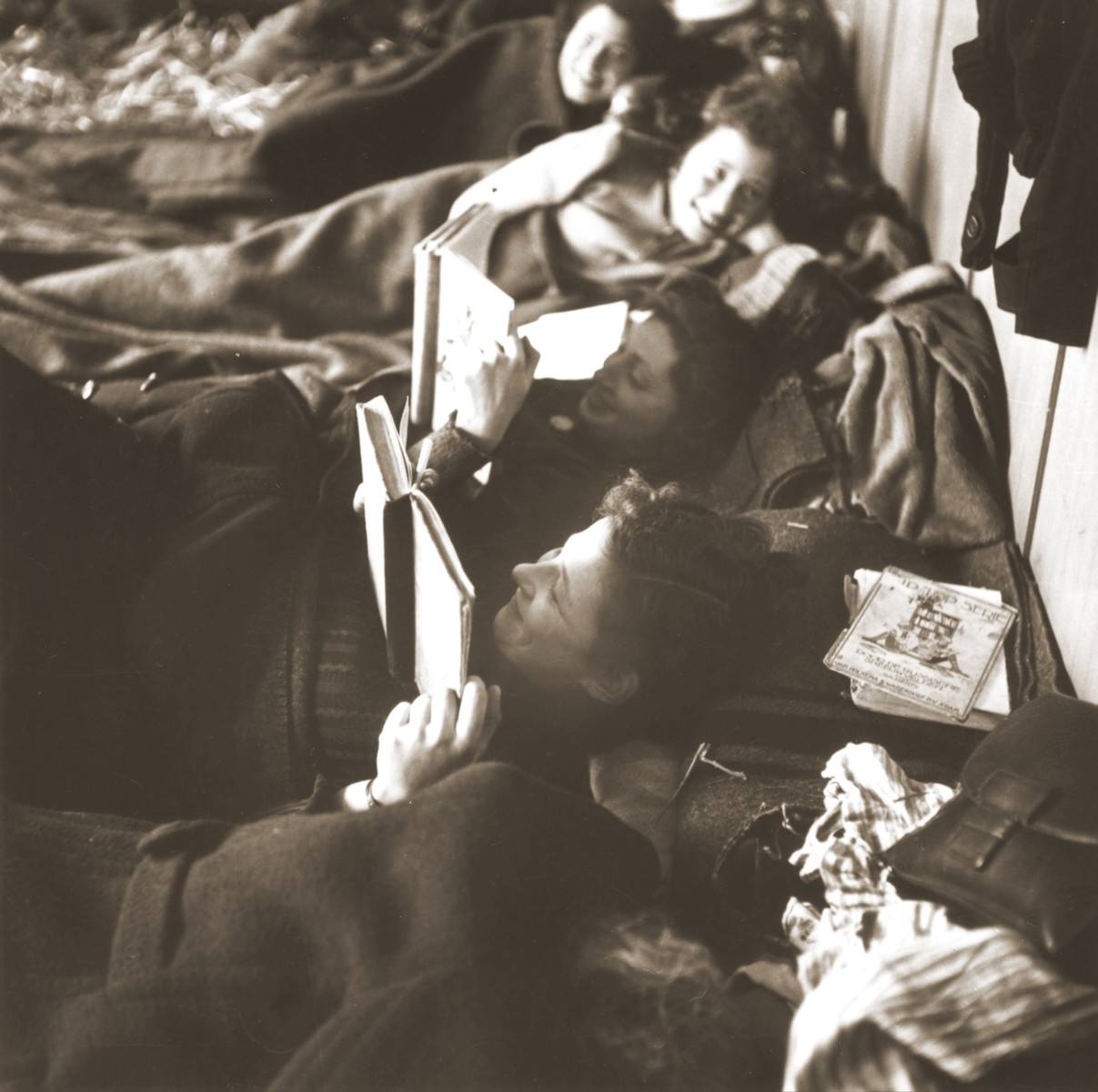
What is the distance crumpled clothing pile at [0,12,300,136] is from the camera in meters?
1.60

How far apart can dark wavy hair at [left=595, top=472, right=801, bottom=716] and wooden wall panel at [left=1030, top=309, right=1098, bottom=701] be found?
286 mm

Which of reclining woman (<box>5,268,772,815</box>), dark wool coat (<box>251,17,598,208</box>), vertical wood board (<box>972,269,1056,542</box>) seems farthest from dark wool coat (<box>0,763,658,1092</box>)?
dark wool coat (<box>251,17,598,208</box>)

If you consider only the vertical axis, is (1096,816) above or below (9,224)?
below

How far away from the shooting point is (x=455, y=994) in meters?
0.88

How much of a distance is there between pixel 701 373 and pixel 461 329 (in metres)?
0.31

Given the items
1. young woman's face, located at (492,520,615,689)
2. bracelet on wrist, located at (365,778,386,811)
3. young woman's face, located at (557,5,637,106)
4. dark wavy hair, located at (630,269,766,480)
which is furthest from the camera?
young woman's face, located at (557,5,637,106)

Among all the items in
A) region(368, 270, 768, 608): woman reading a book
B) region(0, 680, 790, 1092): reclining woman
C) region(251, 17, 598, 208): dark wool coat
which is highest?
region(251, 17, 598, 208): dark wool coat

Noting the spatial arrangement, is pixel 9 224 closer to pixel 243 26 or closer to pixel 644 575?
pixel 243 26

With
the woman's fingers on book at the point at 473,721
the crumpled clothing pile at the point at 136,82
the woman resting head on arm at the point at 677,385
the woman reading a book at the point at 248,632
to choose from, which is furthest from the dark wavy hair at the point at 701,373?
the crumpled clothing pile at the point at 136,82

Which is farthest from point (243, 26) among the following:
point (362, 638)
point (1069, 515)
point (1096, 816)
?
point (1096, 816)

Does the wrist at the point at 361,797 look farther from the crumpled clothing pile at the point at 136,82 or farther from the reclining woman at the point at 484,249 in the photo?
the crumpled clothing pile at the point at 136,82

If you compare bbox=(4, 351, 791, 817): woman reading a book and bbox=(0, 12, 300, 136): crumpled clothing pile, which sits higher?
bbox=(0, 12, 300, 136): crumpled clothing pile

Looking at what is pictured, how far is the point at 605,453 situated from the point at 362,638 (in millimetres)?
396

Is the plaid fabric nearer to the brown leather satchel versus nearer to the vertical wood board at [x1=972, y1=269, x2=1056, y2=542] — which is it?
the brown leather satchel
